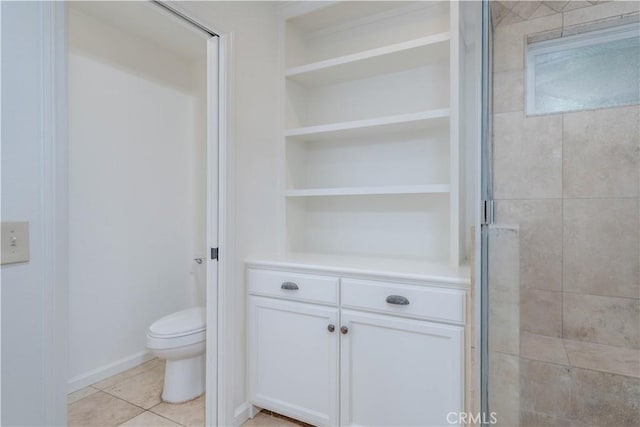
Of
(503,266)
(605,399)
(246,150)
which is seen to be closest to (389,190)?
(503,266)

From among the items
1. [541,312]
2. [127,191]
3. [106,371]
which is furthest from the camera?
[127,191]

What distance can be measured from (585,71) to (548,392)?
1298mm

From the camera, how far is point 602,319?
1.40 m

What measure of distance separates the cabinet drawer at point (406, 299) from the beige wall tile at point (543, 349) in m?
0.31

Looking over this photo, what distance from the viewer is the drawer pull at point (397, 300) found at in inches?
56.7

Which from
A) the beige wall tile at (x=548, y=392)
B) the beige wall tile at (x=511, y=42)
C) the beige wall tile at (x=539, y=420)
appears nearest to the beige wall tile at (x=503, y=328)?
the beige wall tile at (x=548, y=392)

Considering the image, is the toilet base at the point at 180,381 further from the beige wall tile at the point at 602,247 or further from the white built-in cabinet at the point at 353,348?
the beige wall tile at the point at 602,247

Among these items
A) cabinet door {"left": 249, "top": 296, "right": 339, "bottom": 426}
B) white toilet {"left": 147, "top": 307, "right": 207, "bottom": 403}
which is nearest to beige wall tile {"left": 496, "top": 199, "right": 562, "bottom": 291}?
cabinet door {"left": 249, "top": 296, "right": 339, "bottom": 426}

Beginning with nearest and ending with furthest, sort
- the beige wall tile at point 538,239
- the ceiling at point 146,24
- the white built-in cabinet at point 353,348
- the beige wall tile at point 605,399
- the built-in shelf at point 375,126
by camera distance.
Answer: the beige wall tile at point 605,399 → the white built-in cabinet at point 353,348 → the beige wall tile at point 538,239 → the built-in shelf at point 375,126 → the ceiling at point 146,24

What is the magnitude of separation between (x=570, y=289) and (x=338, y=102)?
5.34ft

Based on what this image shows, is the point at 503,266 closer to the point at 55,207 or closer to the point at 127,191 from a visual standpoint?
the point at 55,207

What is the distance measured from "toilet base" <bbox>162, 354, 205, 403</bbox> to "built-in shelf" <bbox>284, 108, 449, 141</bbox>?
1.51 m

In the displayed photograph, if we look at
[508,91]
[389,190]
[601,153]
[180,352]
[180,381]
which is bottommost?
[180,381]

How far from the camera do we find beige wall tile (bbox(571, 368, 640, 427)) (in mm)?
1172
